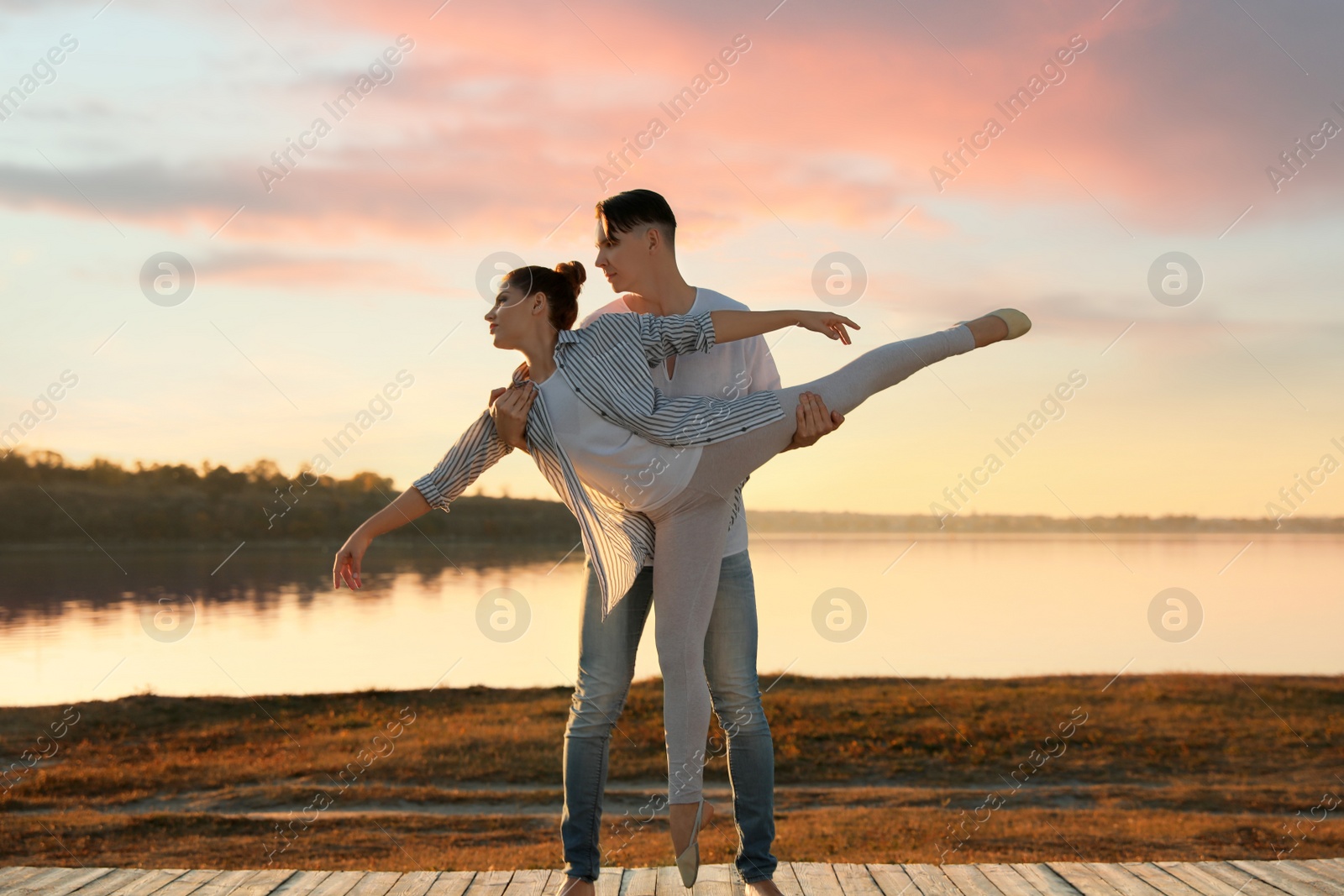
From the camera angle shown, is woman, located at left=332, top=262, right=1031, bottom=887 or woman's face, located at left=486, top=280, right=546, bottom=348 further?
woman's face, located at left=486, top=280, right=546, bottom=348

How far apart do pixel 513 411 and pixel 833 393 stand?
2.80 feet

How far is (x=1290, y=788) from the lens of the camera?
33.4 feet

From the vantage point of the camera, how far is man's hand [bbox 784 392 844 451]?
2.51 metres

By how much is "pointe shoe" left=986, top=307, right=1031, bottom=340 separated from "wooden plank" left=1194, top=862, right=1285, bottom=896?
7.04 feet

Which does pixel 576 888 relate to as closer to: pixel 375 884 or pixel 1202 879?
pixel 375 884

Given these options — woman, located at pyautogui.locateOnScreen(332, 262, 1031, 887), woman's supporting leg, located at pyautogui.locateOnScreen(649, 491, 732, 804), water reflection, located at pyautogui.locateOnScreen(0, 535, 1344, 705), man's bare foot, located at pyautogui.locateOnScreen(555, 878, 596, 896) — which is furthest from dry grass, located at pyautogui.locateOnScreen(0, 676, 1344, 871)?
woman, located at pyautogui.locateOnScreen(332, 262, 1031, 887)

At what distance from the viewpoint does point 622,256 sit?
276 cm

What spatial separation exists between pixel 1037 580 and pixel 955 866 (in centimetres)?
5123

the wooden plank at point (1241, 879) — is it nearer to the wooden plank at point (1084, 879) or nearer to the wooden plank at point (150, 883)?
the wooden plank at point (1084, 879)

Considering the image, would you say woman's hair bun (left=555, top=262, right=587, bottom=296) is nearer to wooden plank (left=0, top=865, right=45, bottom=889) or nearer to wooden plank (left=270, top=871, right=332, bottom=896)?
wooden plank (left=270, top=871, right=332, bottom=896)

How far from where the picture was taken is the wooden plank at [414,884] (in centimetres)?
325

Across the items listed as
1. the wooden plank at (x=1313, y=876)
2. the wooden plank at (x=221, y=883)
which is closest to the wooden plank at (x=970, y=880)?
the wooden plank at (x=1313, y=876)

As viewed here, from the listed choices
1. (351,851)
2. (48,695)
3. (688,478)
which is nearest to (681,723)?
(688,478)

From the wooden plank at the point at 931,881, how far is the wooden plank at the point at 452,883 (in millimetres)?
1555
